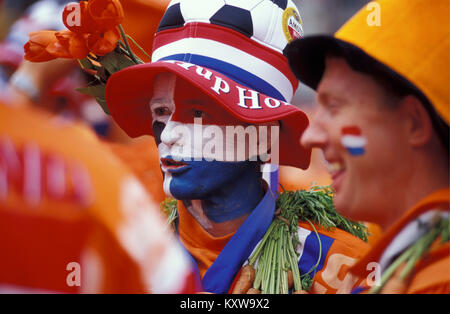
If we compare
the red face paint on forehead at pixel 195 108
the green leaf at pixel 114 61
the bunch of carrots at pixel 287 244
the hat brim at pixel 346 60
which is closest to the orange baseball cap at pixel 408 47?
the hat brim at pixel 346 60

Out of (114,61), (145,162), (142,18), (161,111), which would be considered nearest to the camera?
(161,111)

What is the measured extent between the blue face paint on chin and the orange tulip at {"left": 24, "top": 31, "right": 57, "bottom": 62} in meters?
0.77

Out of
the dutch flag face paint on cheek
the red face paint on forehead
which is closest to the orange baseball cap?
the dutch flag face paint on cheek

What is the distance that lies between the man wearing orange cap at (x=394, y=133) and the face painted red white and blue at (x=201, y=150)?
0.73 metres

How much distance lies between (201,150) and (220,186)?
189 millimetres

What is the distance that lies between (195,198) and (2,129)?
1602mm

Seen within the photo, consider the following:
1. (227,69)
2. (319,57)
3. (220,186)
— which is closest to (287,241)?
(220,186)

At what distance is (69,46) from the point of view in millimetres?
2348

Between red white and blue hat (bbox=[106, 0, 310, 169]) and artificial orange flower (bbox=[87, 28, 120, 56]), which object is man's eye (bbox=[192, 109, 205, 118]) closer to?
red white and blue hat (bbox=[106, 0, 310, 169])

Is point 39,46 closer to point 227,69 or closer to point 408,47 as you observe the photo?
point 227,69

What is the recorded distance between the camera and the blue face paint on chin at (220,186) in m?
2.36

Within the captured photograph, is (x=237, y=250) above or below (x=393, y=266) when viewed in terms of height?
below

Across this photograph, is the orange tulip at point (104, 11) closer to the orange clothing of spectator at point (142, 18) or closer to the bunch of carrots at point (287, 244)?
the orange clothing of spectator at point (142, 18)
